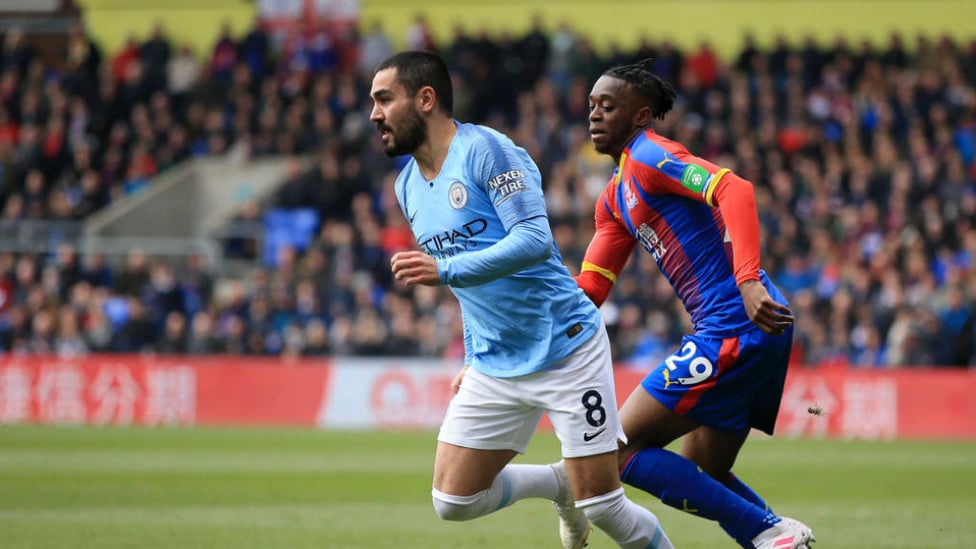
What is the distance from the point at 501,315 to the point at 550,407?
440 millimetres

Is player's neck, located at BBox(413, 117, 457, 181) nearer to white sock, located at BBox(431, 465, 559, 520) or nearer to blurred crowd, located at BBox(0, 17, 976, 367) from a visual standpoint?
white sock, located at BBox(431, 465, 559, 520)

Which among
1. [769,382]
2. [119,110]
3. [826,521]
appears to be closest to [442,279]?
[769,382]

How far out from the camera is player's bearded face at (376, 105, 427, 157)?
6.29 metres

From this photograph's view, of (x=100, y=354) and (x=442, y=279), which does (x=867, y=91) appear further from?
(x=442, y=279)

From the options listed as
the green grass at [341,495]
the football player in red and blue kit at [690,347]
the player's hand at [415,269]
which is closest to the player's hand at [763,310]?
the football player in red and blue kit at [690,347]

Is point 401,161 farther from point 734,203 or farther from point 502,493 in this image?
point 734,203

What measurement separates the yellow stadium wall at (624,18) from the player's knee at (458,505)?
20.8 m

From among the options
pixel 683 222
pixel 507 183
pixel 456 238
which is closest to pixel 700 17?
pixel 683 222

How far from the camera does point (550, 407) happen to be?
627 cm

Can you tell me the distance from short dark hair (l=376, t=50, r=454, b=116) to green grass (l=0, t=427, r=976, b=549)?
332 centimetres

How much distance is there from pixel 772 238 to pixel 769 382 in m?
14.1

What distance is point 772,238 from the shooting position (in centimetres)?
2059

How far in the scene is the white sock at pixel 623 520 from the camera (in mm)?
6191

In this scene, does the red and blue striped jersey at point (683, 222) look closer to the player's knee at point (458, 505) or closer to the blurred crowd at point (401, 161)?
the player's knee at point (458, 505)
